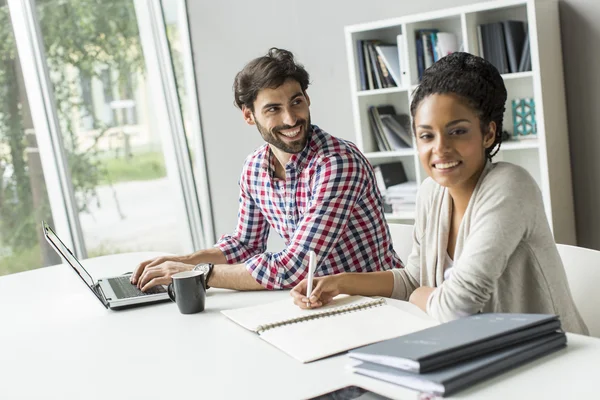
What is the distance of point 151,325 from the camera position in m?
1.71

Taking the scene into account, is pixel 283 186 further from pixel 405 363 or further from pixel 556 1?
pixel 556 1

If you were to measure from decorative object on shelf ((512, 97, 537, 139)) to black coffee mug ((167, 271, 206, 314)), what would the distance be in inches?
84.2

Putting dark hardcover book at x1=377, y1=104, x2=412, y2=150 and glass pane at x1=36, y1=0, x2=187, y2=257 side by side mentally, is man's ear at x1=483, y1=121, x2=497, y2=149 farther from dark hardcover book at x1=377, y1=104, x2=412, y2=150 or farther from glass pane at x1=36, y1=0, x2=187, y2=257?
glass pane at x1=36, y1=0, x2=187, y2=257

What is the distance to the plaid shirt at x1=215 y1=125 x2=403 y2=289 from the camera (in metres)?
2.00

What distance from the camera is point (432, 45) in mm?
Answer: 3611

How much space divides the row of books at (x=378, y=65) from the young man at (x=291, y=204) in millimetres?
1437

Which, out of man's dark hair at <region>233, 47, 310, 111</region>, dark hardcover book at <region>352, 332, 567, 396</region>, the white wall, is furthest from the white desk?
the white wall

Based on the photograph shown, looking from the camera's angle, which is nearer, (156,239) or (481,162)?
(481,162)

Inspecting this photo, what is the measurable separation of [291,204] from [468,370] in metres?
1.23

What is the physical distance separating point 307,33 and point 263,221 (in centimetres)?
218

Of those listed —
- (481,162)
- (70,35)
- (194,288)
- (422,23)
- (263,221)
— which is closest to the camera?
(481,162)

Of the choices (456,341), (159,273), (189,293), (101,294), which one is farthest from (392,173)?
(456,341)

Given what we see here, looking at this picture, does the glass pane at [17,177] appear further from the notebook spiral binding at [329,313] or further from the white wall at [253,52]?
the notebook spiral binding at [329,313]

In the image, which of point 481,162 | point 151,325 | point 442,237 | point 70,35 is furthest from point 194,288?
point 70,35
